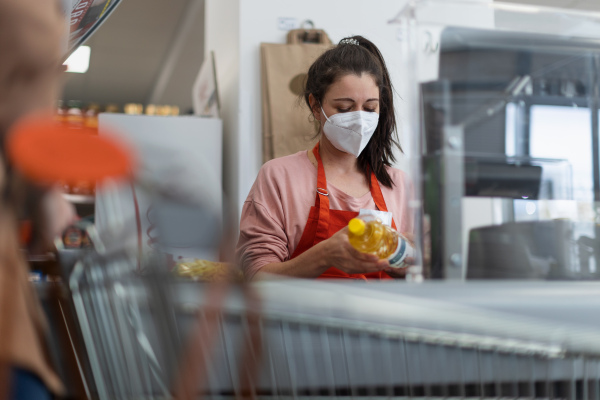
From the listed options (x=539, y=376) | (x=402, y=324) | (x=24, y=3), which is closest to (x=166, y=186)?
(x=24, y=3)

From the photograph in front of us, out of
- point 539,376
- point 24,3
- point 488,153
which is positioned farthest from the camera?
point 488,153

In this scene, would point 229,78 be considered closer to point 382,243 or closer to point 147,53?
point 382,243

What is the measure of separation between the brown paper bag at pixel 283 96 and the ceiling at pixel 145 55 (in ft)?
8.13

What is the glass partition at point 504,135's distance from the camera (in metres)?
1.06

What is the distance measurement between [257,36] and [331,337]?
290 cm

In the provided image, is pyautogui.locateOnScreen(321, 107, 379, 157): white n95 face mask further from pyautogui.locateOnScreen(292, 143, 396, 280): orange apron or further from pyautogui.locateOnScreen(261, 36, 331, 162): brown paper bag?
pyautogui.locateOnScreen(261, 36, 331, 162): brown paper bag

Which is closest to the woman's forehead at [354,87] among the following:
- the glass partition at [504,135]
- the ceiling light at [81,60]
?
the glass partition at [504,135]

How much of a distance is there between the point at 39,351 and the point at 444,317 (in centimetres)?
47

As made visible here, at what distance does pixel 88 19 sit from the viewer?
4.49 feet

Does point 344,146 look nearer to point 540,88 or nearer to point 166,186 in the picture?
point 540,88

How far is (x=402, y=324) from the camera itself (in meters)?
0.75

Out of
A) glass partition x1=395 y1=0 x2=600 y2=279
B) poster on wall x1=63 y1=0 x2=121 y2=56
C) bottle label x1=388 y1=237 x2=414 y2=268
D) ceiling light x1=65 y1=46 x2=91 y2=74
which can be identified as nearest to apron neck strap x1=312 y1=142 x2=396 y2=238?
bottle label x1=388 y1=237 x2=414 y2=268

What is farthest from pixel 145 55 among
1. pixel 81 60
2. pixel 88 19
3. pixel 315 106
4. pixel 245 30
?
pixel 88 19

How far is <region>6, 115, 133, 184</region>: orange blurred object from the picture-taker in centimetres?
42
